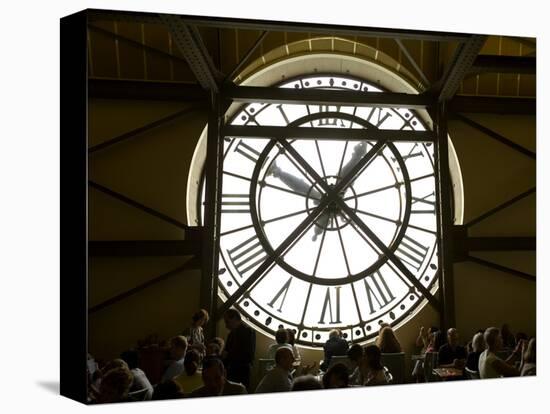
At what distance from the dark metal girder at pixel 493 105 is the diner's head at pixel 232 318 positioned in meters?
2.18

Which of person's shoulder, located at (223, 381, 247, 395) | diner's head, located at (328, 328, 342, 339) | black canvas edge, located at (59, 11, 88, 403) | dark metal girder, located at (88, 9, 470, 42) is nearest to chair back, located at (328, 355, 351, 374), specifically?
diner's head, located at (328, 328, 342, 339)

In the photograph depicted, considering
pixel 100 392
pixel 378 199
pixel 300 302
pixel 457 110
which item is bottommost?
pixel 100 392

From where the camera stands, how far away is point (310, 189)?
759cm

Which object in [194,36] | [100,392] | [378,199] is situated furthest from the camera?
[378,199]

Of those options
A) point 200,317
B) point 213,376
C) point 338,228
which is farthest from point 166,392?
point 338,228

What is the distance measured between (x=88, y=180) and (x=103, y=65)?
79 centimetres

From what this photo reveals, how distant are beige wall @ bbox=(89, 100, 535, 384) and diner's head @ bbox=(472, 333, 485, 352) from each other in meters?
0.05

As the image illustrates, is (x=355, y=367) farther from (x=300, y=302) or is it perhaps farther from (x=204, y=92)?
(x=204, y=92)

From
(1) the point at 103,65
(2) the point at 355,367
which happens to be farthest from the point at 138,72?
(2) the point at 355,367

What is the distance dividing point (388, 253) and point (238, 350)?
1.34 meters

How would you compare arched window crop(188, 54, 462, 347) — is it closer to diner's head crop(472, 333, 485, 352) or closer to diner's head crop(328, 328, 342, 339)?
diner's head crop(328, 328, 342, 339)

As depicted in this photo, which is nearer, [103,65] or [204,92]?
[103,65]

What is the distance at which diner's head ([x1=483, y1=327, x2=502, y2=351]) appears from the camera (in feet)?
25.1

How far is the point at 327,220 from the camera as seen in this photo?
297 inches
